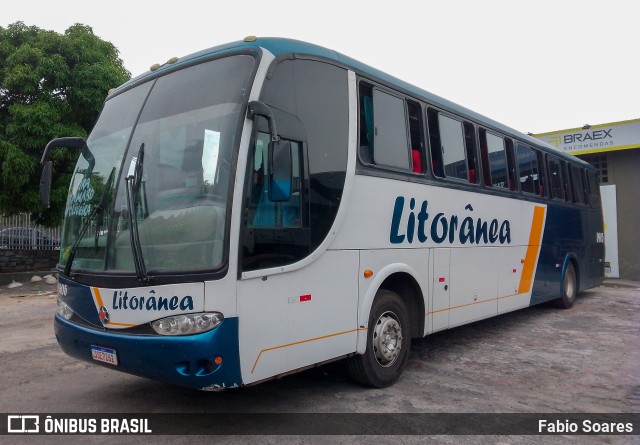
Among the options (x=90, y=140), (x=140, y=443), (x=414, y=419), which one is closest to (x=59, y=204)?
(x=90, y=140)

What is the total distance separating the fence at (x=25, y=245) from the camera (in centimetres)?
1363

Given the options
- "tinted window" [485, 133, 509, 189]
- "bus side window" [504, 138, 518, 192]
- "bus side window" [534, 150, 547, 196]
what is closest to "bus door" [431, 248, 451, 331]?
"tinted window" [485, 133, 509, 189]

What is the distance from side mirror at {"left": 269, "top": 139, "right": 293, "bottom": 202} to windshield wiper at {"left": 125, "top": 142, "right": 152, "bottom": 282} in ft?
3.46

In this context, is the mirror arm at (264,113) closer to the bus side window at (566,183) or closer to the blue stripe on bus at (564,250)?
the blue stripe on bus at (564,250)

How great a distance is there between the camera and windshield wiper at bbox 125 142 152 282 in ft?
12.5

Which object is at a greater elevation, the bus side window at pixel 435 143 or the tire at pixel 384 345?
the bus side window at pixel 435 143

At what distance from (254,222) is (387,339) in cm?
222

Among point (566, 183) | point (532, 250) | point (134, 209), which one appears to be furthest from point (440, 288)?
point (566, 183)

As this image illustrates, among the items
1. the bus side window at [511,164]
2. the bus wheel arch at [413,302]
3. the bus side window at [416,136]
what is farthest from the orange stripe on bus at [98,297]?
the bus side window at [511,164]

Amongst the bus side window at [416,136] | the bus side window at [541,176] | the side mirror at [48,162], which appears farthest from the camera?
the bus side window at [541,176]

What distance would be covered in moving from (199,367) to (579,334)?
680cm

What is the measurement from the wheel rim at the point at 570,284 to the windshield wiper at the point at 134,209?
9126 millimetres

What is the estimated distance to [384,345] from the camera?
5.27 metres

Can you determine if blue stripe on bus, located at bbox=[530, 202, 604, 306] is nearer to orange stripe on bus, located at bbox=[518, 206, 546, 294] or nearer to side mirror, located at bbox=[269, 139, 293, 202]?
orange stripe on bus, located at bbox=[518, 206, 546, 294]
